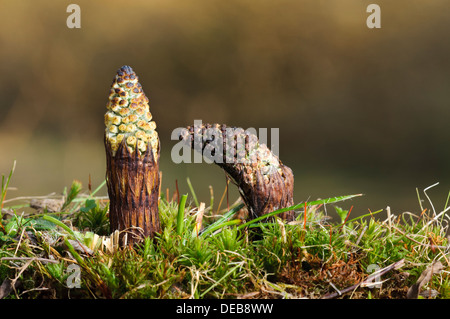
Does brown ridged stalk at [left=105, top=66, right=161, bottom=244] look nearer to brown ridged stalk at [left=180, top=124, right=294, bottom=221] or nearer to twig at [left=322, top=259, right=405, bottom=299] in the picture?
brown ridged stalk at [left=180, top=124, right=294, bottom=221]

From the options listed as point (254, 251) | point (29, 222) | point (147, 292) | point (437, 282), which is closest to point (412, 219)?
point (437, 282)

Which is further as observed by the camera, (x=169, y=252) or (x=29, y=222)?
(x=29, y=222)

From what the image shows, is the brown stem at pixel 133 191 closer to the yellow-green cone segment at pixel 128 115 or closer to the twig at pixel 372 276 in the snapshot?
the yellow-green cone segment at pixel 128 115

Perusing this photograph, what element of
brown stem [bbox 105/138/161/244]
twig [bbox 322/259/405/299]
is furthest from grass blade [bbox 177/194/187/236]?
twig [bbox 322/259/405/299]

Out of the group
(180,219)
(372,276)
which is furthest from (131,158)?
(372,276)

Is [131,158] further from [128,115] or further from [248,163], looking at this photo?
[248,163]

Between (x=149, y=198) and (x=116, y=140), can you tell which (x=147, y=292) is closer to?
(x=149, y=198)
